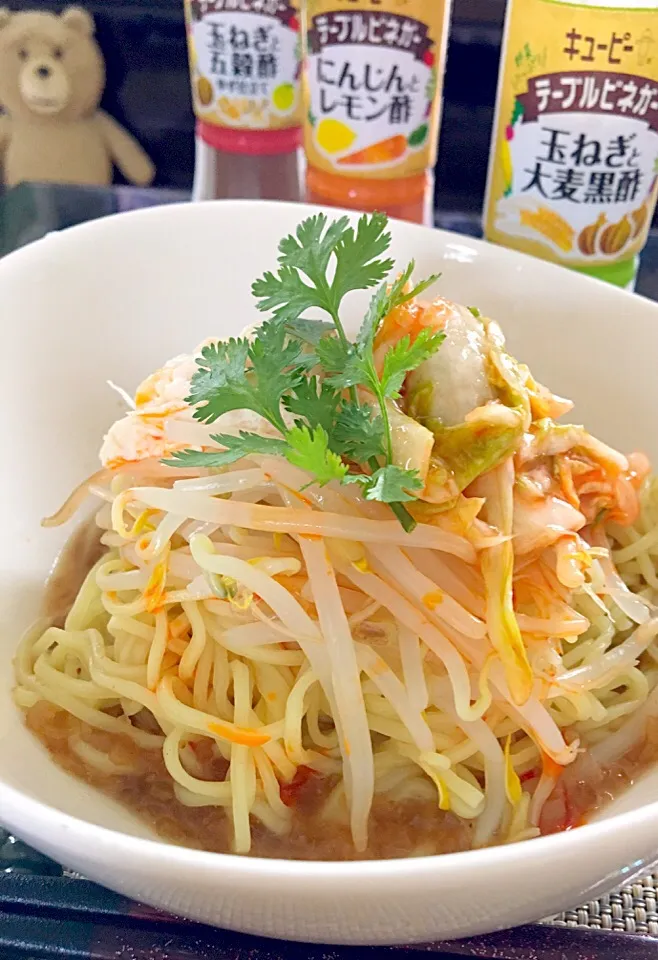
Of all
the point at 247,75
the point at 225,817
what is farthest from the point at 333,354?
the point at 247,75

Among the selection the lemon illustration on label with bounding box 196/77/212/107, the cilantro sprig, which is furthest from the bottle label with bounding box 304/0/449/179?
the cilantro sprig

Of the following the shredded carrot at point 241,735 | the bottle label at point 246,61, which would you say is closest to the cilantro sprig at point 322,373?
the shredded carrot at point 241,735

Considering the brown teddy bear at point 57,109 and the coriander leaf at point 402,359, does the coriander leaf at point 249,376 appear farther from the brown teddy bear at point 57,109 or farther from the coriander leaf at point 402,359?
the brown teddy bear at point 57,109

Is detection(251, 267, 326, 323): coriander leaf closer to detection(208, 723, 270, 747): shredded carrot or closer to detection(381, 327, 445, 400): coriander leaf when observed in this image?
detection(381, 327, 445, 400): coriander leaf

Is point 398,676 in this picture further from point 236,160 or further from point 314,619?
point 236,160

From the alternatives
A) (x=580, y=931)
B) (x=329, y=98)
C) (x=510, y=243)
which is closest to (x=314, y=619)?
(x=580, y=931)

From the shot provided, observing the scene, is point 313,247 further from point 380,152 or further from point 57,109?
point 57,109
